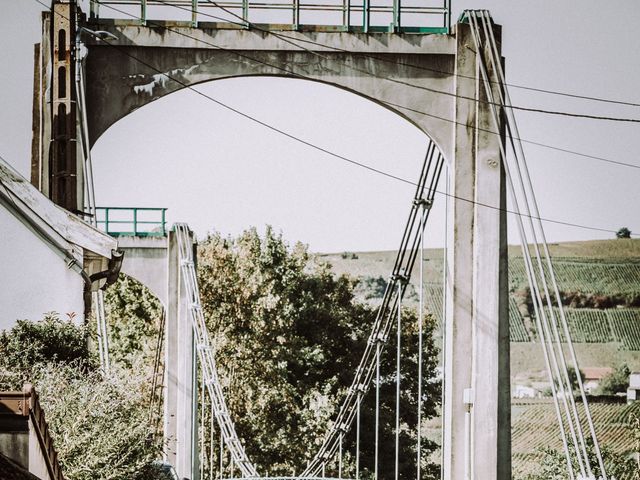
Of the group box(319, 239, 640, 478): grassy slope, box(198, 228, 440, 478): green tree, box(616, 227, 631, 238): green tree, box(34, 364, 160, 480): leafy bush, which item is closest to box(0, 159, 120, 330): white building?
box(34, 364, 160, 480): leafy bush

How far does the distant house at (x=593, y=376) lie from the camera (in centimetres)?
6500

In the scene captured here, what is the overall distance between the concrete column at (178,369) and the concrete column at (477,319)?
980 cm

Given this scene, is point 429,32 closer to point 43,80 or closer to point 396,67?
point 396,67

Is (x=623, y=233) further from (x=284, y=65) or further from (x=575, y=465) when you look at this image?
(x=284, y=65)

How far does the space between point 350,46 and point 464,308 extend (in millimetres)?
3105

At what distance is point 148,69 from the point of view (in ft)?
39.7

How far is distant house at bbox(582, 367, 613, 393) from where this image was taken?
65.0m

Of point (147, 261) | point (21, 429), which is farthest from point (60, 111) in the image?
point (147, 261)

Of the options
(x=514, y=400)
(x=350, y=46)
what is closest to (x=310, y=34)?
(x=350, y=46)

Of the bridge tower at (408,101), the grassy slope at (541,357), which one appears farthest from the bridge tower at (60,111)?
the grassy slope at (541,357)

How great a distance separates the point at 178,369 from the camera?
68.8 ft

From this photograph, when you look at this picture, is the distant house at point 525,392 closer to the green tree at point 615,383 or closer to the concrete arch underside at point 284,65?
the green tree at point 615,383

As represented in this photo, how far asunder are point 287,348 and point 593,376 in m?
38.4

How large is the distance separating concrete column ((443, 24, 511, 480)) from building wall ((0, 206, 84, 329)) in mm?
4693
